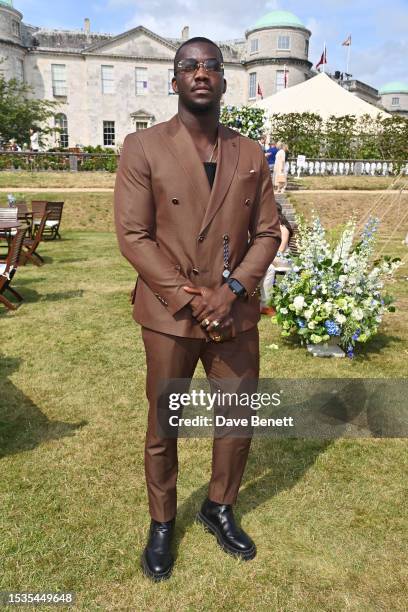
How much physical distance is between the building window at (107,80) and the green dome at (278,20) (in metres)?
15.5

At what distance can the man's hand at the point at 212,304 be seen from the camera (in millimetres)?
2150

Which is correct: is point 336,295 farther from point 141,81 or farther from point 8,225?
point 141,81

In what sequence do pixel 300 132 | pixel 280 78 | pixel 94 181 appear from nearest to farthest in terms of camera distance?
pixel 94 181
pixel 300 132
pixel 280 78

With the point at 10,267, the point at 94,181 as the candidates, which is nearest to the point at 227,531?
the point at 10,267

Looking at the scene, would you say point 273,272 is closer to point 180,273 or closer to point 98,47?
point 180,273

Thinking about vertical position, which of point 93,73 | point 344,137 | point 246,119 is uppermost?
point 93,73

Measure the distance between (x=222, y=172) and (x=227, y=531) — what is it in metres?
1.87

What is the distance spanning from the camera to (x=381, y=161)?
25.1 m

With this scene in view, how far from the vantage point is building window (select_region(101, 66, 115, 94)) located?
43.5m

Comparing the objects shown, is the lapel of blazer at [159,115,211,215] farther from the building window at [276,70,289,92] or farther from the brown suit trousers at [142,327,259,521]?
the building window at [276,70,289,92]

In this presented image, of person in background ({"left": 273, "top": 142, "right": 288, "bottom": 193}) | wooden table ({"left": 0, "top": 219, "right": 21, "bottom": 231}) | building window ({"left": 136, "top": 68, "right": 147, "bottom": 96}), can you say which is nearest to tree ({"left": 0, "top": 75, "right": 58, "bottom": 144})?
building window ({"left": 136, "top": 68, "right": 147, "bottom": 96})

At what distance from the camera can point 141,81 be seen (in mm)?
44406

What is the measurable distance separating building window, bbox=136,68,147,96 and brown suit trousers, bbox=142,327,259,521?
46674mm

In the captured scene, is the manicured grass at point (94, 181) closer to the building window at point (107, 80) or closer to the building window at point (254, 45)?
the building window at point (107, 80)
